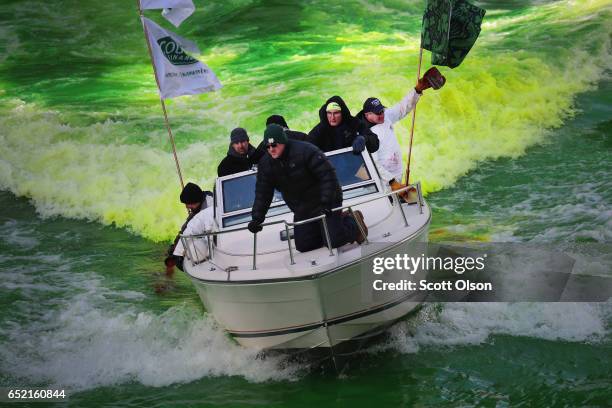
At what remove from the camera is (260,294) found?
7.24 m

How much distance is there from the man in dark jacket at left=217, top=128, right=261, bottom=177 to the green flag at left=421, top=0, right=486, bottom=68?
2.35 meters

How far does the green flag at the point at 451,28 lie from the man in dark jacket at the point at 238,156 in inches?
92.5

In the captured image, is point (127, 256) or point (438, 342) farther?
point (127, 256)

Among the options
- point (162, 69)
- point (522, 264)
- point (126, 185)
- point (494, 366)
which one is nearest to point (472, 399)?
point (494, 366)

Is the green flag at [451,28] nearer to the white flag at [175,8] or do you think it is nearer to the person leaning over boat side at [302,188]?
the person leaning over boat side at [302,188]

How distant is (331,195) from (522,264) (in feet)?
13.0

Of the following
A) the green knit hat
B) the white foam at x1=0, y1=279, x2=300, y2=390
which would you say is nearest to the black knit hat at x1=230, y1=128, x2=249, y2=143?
the white foam at x1=0, y1=279, x2=300, y2=390

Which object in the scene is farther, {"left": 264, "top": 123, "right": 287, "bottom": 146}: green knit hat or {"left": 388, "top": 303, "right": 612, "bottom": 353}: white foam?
{"left": 388, "top": 303, "right": 612, "bottom": 353}: white foam

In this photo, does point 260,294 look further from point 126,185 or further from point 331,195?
point 126,185

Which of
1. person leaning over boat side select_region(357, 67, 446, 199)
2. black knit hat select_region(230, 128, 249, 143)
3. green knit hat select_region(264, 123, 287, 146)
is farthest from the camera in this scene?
black knit hat select_region(230, 128, 249, 143)

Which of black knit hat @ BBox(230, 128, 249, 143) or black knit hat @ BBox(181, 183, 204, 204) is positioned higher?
black knit hat @ BBox(230, 128, 249, 143)

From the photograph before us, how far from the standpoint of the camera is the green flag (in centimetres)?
903

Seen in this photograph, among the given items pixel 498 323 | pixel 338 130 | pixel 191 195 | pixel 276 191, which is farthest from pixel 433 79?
pixel 191 195

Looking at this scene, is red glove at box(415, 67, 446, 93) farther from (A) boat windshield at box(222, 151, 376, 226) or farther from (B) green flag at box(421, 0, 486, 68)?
(A) boat windshield at box(222, 151, 376, 226)
